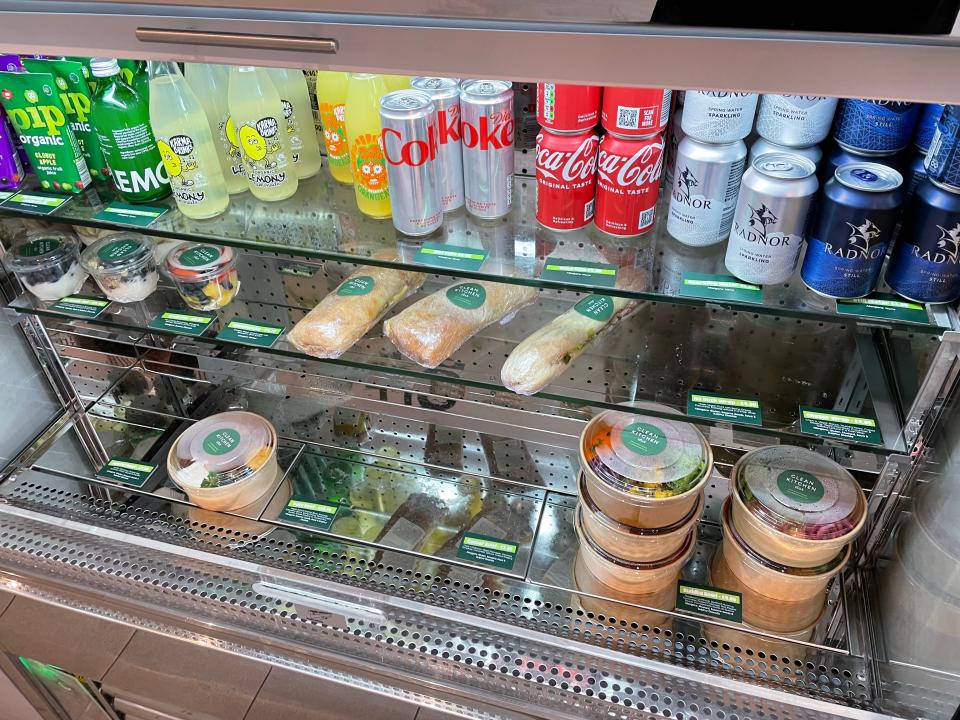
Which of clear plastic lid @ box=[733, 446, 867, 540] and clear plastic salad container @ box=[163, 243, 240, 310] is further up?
clear plastic salad container @ box=[163, 243, 240, 310]

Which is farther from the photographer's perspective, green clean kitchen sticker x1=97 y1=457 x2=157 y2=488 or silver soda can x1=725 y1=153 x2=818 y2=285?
green clean kitchen sticker x1=97 y1=457 x2=157 y2=488

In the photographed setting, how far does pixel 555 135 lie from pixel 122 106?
768 millimetres

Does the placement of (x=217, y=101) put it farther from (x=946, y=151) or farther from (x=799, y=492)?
(x=799, y=492)

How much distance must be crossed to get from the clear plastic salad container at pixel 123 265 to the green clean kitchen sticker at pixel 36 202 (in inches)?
5.2

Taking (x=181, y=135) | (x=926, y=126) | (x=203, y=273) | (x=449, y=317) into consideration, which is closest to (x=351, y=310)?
(x=449, y=317)

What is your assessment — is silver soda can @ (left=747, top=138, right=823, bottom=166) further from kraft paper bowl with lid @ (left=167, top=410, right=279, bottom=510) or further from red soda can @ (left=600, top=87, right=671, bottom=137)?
kraft paper bowl with lid @ (left=167, top=410, right=279, bottom=510)

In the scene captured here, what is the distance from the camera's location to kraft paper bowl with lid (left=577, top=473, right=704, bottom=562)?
1.35 metres

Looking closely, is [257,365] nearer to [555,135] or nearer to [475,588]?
[475,588]

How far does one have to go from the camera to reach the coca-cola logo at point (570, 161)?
112cm

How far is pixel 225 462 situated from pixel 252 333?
1.17 feet

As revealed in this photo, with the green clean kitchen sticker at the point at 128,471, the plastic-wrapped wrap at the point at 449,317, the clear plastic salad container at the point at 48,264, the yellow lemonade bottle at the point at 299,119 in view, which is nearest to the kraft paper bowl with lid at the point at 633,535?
the plastic-wrapped wrap at the point at 449,317

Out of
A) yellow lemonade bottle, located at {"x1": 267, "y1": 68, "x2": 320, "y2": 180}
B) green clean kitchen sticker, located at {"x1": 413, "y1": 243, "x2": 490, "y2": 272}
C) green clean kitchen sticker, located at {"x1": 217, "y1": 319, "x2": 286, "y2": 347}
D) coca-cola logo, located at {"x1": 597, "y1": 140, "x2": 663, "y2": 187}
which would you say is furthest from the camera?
green clean kitchen sticker, located at {"x1": 217, "y1": 319, "x2": 286, "y2": 347}

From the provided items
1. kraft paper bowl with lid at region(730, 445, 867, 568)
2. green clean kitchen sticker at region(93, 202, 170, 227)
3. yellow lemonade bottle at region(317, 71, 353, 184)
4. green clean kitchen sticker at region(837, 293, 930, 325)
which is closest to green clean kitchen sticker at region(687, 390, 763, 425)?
kraft paper bowl with lid at region(730, 445, 867, 568)

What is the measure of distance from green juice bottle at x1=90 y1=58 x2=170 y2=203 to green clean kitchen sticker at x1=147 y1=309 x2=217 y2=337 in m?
0.25
